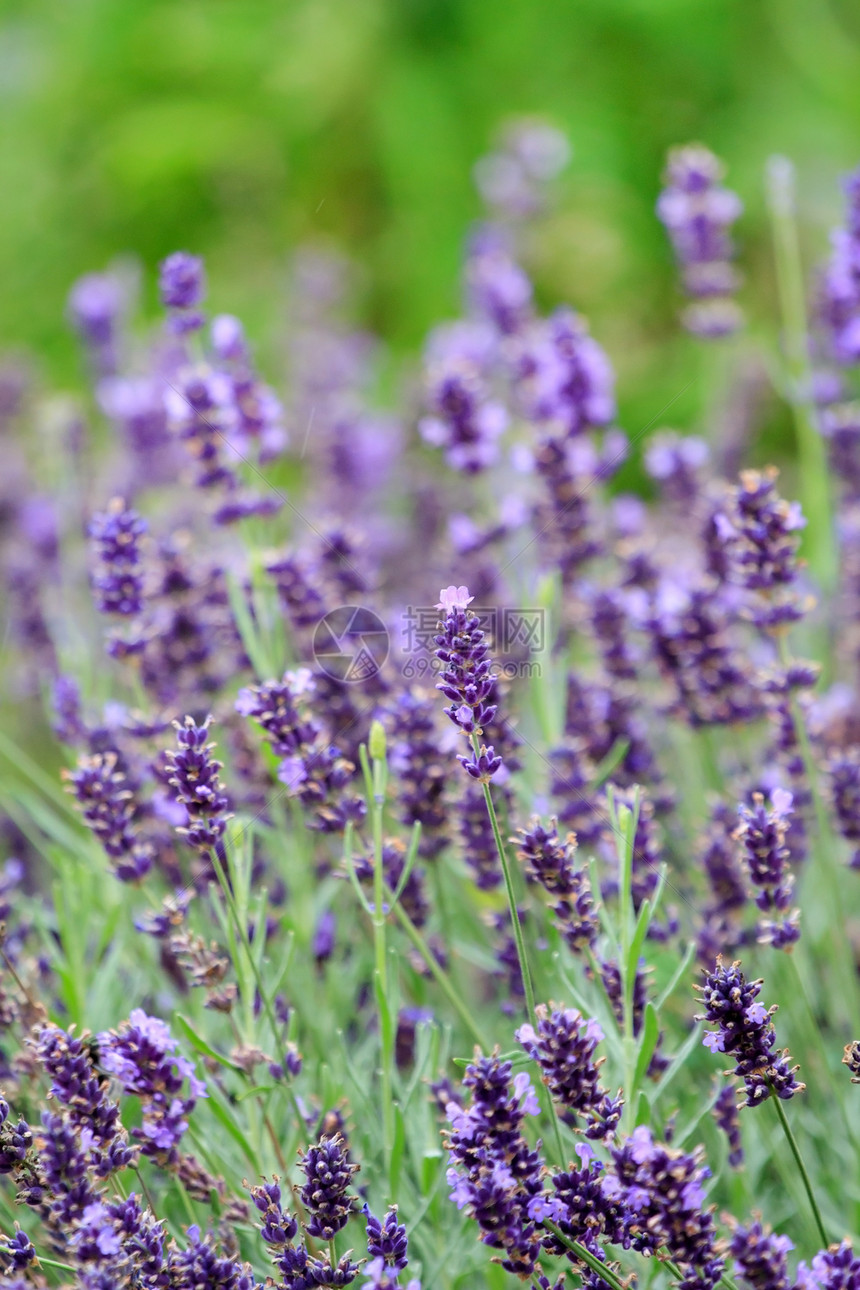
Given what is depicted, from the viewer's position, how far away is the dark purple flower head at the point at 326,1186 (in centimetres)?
73

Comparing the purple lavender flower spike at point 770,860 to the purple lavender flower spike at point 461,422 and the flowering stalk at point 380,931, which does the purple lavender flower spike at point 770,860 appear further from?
the purple lavender flower spike at point 461,422

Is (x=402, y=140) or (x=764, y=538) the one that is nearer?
(x=764, y=538)

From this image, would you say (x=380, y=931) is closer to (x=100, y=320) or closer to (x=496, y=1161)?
(x=496, y=1161)

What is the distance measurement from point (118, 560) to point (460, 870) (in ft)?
1.46

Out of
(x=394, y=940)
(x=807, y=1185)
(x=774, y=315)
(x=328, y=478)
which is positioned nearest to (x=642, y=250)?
(x=774, y=315)

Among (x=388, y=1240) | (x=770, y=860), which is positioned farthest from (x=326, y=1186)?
(x=770, y=860)

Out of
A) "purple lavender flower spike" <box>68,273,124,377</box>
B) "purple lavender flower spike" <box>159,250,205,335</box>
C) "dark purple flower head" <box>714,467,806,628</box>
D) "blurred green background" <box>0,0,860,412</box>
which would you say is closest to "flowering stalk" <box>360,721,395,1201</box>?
"dark purple flower head" <box>714,467,806,628</box>

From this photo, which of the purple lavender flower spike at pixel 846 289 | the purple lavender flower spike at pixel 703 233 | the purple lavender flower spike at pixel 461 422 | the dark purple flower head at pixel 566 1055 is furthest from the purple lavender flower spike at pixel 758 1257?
the purple lavender flower spike at pixel 703 233

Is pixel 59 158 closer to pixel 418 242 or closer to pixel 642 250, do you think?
pixel 418 242

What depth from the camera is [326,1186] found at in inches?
28.7

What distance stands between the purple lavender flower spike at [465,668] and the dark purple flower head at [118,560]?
0.47 m

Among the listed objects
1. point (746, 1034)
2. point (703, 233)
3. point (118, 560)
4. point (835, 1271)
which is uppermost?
point (703, 233)

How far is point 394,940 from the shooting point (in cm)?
115

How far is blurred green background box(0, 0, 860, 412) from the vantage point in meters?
3.38
